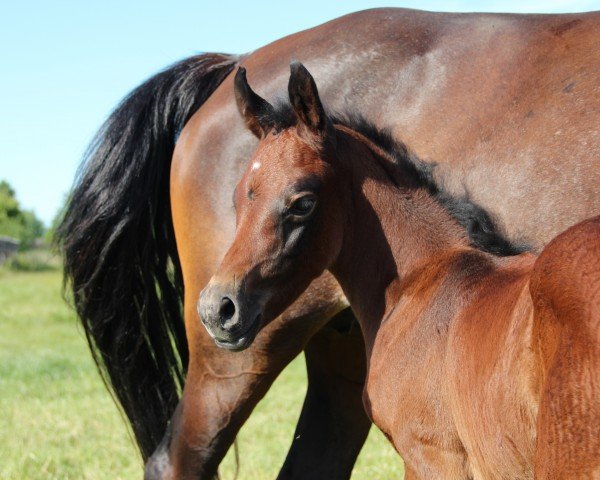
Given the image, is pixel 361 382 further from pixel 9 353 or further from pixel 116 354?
pixel 9 353

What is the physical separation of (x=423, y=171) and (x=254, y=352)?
101 centimetres

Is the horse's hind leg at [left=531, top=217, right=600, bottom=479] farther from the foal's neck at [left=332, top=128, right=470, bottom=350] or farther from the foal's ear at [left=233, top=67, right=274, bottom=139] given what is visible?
the foal's ear at [left=233, top=67, right=274, bottom=139]

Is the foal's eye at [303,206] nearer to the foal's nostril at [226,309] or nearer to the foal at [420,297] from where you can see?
the foal at [420,297]

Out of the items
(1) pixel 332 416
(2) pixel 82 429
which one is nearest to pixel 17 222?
(2) pixel 82 429

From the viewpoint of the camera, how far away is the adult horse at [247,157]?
3.20 meters

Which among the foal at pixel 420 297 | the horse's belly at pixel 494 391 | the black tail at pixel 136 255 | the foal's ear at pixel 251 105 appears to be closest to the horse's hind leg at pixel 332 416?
the black tail at pixel 136 255

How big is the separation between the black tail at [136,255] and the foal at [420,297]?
1149 millimetres

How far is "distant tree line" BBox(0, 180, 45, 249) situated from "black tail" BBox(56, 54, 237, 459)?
93.4 ft

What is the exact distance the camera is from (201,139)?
12.3 feet

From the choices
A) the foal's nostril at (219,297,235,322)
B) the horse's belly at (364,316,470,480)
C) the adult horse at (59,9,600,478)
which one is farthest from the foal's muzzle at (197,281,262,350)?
the adult horse at (59,9,600,478)

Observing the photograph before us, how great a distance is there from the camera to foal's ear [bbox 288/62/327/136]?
2846mm

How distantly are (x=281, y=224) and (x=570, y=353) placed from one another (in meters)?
1.12

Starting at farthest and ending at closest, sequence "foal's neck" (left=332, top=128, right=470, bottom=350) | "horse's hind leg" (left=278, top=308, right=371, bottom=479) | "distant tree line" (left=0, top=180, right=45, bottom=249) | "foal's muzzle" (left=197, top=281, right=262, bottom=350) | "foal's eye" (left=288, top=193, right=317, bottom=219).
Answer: "distant tree line" (left=0, top=180, right=45, bottom=249), "horse's hind leg" (left=278, top=308, right=371, bottom=479), "foal's neck" (left=332, top=128, right=470, bottom=350), "foal's eye" (left=288, top=193, right=317, bottom=219), "foal's muzzle" (left=197, top=281, right=262, bottom=350)

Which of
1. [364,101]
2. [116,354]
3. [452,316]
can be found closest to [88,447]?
[116,354]
